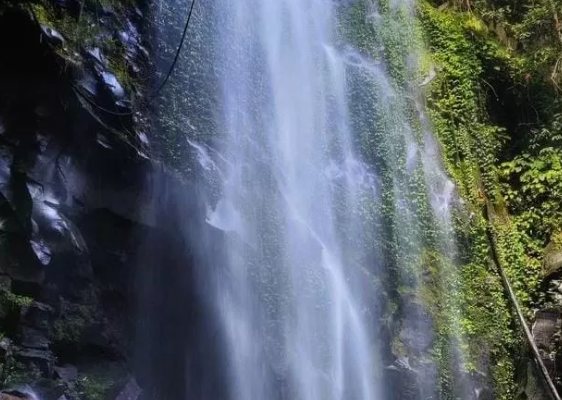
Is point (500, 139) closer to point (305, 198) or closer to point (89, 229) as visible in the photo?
point (305, 198)

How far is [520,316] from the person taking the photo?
7445 mm

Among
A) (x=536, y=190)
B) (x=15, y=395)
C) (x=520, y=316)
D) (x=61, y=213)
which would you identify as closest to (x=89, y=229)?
(x=61, y=213)

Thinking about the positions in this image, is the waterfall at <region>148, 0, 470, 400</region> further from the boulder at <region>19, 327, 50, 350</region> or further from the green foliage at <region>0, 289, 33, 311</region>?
the green foliage at <region>0, 289, 33, 311</region>

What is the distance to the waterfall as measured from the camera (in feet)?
21.7

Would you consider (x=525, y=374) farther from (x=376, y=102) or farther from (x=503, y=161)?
(x=376, y=102)

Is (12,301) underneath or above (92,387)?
above

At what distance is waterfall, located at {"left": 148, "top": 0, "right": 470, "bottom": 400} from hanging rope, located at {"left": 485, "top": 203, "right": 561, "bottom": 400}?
767 millimetres

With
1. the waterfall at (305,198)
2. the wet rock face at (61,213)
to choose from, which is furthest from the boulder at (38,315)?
the waterfall at (305,198)

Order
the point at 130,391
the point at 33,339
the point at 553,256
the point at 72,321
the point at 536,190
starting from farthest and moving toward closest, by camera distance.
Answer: the point at 536,190 → the point at 553,256 → the point at 130,391 → the point at 72,321 → the point at 33,339

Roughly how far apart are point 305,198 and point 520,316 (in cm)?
332

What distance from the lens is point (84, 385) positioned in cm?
554

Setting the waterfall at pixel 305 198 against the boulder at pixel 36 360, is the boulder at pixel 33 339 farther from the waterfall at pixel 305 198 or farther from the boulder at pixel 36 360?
the waterfall at pixel 305 198

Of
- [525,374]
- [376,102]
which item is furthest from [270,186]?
[525,374]

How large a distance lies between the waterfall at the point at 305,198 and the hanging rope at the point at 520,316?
77 centimetres
